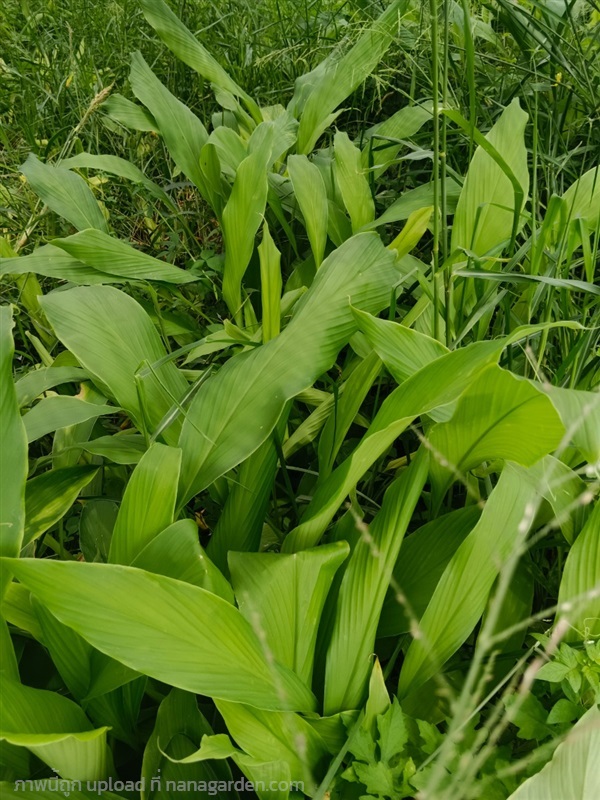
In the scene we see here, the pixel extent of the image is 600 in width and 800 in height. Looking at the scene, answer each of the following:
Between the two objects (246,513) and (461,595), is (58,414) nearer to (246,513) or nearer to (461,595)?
(246,513)

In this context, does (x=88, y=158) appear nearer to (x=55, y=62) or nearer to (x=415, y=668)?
(x=55, y=62)

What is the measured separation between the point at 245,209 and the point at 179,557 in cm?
58

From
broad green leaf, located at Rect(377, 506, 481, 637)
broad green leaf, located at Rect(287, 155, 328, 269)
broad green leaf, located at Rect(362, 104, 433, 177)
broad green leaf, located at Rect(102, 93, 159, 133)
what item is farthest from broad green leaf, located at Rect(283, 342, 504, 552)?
broad green leaf, located at Rect(102, 93, 159, 133)

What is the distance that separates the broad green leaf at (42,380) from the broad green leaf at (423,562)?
1.55 ft

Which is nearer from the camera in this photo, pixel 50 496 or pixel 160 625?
pixel 160 625

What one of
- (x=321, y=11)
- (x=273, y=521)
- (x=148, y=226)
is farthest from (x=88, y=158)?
(x=321, y=11)

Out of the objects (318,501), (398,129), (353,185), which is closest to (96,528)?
(318,501)

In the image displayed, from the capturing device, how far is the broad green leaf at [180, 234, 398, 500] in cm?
68

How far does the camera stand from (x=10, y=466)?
1.88 feet

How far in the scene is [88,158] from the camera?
1195 millimetres

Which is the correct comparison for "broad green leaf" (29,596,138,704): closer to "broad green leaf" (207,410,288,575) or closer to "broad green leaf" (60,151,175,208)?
"broad green leaf" (207,410,288,575)

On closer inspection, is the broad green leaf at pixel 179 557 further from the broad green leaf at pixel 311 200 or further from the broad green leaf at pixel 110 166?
the broad green leaf at pixel 110 166

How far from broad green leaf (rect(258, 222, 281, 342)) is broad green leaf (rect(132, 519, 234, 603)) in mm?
307

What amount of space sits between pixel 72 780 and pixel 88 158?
1.00 metres
